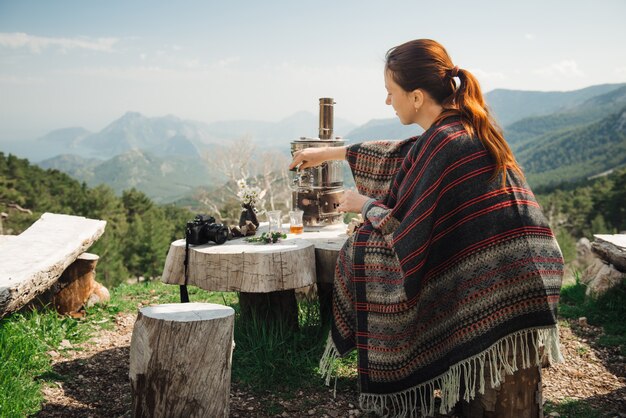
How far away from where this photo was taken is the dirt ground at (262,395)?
11.2ft

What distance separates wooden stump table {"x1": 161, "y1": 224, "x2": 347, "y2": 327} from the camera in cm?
370

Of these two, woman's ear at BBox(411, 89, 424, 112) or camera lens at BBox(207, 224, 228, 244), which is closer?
woman's ear at BBox(411, 89, 424, 112)

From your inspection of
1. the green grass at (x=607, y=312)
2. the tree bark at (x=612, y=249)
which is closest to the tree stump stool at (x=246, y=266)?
the green grass at (x=607, y=312)

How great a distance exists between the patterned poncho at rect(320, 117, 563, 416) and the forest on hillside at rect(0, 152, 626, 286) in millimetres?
17676

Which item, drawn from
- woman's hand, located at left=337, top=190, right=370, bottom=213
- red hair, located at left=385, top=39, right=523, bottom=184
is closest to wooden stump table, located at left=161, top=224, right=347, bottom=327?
woman's hand, located at left=337, top=190, right=370, bottom=213

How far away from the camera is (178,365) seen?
2.85m

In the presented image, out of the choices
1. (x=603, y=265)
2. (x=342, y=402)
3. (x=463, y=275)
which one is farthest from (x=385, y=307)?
(x=603, y=265)

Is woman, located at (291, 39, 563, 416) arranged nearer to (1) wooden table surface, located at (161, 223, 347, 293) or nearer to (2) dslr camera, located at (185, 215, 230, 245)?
(1) wooden table surface, located at (161, 223, 347, 293)

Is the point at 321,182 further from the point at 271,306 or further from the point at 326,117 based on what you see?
the point at 271,306

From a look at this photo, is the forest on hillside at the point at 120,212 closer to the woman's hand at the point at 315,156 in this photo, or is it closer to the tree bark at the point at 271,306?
the woman's hand at the point at 315,156

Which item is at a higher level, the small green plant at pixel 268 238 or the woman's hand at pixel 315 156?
the woman's hand at pixel 315 156

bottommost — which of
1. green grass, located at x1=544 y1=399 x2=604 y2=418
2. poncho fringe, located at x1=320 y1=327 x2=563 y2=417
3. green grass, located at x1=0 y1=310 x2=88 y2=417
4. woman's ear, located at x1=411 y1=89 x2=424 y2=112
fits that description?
green grass, located at x1=544 y1=399 x2=604 y2=418

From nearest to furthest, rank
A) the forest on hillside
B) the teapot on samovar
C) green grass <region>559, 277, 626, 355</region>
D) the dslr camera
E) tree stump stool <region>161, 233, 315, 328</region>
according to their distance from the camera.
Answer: tree stump stool <region>161, 233, 315, 328</region> → the dslr camera → the teapot on samovar → green grass <region>559, 277, 626, 355</region> → the forest on hillside

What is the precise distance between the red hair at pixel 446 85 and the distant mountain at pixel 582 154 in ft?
349
